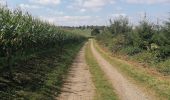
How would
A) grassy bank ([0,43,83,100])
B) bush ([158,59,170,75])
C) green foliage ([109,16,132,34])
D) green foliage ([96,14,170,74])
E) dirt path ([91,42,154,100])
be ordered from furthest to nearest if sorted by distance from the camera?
green foliage ([109,16,132,34]) → green foliage ([96,14,170,74]) → bush ([158,59,170,75]) → dirt path ([91,42,154,100]) → grassy bank ([0,43,83,100])

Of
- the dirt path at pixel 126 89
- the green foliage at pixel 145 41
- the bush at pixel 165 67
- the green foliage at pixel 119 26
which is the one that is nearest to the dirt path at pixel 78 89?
the dirt path at pixel 126 89

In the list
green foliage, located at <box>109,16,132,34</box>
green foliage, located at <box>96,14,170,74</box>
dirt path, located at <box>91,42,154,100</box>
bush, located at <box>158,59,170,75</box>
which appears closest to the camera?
dirt path, located at <box>91,42,154,100</box>

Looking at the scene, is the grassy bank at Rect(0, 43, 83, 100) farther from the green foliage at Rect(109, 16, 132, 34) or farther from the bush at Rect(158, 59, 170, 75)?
the green foliage at Rect(109, 16, 132, 34)

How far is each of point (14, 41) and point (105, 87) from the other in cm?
535

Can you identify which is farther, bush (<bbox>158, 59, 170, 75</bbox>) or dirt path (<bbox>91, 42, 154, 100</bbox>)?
bush (<bbox>158, 59, 170, 75</bbox>)

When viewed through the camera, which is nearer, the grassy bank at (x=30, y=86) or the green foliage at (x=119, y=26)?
the grassy bank at (x=30, y=86)

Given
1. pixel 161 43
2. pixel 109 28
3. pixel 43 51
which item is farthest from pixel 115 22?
pixel 161 43

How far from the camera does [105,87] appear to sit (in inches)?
776

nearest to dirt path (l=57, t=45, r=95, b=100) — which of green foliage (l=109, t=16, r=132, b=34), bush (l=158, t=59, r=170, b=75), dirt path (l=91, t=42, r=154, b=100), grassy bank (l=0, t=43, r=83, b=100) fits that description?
grassy bank (l=0, t=43, r=83, b=100)

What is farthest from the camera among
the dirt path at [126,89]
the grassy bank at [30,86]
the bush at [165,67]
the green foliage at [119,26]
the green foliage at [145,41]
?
the green foliage at [119,26]

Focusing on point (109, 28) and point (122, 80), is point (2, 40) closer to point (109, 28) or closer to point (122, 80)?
point (122, 80)

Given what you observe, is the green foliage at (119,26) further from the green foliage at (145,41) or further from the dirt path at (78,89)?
the dirt path at (78,89)

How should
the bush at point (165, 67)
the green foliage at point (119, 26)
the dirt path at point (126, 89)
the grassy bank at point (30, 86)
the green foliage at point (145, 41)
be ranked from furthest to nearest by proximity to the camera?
the green foliage at point (119, 26) < the green foliage at point (145, 41) < the bush at point (165, 67) < the dirt path at point (126, 89) < the grassy bank at point (30, 86)

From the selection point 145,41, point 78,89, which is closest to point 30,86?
point 78,89
